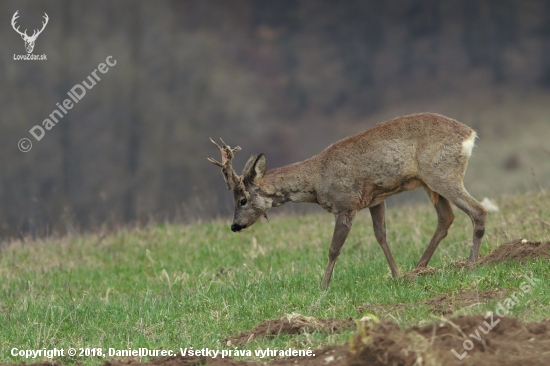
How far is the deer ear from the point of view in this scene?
9.63 m

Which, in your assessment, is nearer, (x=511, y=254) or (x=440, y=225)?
(x=511, y=254)

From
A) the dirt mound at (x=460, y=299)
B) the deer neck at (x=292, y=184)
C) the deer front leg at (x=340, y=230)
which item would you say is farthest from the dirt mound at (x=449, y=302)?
the deer neck at (x=292, y=184)

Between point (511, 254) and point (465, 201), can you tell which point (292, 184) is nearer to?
point (465, 201)

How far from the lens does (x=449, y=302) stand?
7.08 meters

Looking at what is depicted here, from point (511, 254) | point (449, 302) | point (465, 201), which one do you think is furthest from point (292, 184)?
point (449, 302)

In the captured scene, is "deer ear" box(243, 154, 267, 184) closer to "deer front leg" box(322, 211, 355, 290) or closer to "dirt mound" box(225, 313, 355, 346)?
"deer front leg" box(322, 211, 355, 290)

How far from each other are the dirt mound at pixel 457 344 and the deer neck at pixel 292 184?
4.33m

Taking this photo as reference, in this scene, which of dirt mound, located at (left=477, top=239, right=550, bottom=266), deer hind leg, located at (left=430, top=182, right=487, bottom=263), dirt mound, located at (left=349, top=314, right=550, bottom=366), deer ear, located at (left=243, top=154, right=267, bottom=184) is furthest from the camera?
deer ear, located at (left=243, top=154, right=267, bottom=184)

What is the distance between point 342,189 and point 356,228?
4.55 m

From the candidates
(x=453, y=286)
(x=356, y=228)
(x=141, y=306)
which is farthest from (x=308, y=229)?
(x=453, y=286)

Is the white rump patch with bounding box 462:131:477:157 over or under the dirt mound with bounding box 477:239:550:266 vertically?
over

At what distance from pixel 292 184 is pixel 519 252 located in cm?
271

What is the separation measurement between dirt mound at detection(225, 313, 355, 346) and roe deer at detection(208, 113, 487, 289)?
6.94 ft

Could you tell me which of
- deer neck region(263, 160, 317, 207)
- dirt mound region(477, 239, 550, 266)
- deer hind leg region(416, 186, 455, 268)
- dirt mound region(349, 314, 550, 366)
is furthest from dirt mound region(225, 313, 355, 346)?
deer hind leg region(416, 186, 455, 268)
